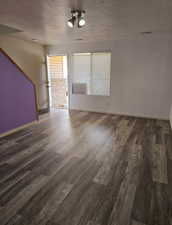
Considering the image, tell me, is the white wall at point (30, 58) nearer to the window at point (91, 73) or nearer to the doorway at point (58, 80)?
the doorway at point (58, 80)

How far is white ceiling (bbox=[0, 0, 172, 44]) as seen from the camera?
2.12 metres

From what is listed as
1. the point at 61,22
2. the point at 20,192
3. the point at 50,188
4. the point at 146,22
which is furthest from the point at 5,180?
the point at 146,22

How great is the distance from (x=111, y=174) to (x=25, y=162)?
4.47 feet

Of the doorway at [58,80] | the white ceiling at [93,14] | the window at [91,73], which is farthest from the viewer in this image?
the doorway at [58,80]

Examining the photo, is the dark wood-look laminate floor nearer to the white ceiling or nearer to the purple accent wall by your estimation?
the purple accent wall

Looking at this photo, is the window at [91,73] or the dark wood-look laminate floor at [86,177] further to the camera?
the window at [91,73]

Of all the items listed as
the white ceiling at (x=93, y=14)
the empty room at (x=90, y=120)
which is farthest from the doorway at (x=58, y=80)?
the white ceiling at (x=93, y=14)

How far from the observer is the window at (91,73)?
486cm

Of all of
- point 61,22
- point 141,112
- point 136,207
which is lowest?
point 136,207

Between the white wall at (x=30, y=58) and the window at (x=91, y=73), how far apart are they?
1.21 metres

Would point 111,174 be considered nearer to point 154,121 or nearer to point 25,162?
point 25,162

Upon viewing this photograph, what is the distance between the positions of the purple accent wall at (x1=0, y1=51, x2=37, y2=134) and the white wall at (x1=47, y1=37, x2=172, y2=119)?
2.39 meters

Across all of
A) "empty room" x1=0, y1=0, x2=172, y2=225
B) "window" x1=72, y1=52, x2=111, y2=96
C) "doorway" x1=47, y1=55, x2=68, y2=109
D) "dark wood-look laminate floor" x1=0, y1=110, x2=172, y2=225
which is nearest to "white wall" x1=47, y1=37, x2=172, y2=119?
"empty room" x1=0, y1=0, x2=172, y2=225

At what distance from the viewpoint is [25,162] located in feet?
7.41
